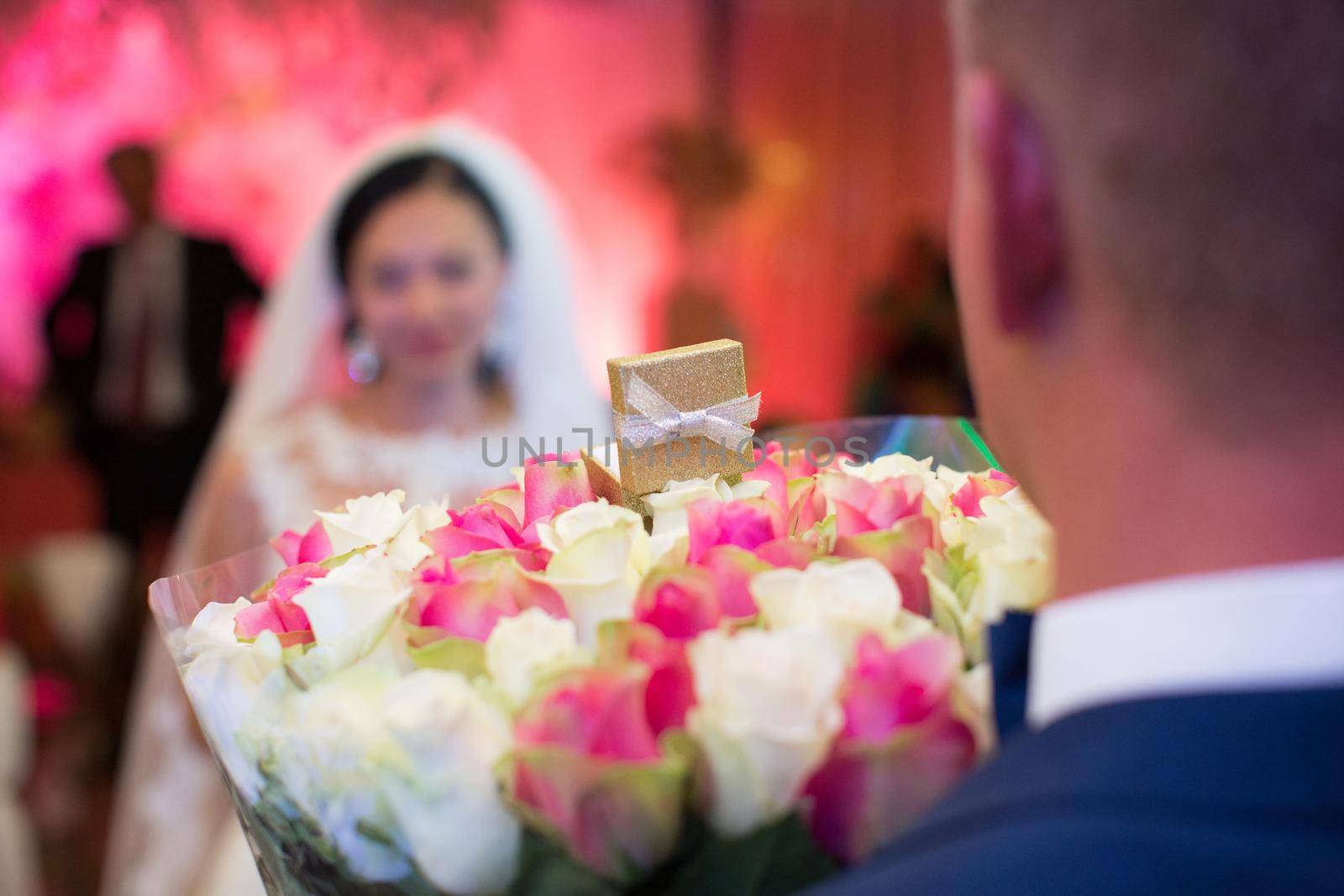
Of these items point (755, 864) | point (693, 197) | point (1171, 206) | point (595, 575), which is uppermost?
point (693, 197)

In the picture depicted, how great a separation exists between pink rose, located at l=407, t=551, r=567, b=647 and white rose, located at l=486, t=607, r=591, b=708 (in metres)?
0.03

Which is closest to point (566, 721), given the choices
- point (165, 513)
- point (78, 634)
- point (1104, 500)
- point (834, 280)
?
point (1104, 500)

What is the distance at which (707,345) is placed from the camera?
733mm

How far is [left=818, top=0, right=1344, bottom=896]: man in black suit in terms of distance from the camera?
1.30ft

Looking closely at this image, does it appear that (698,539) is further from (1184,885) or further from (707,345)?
(1184,885)

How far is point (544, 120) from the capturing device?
501 centimetres

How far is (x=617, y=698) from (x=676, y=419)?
26 cm

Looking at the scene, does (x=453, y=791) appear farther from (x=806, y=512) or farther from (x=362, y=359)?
(x=362, y=359)

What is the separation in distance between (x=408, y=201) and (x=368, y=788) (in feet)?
6.45

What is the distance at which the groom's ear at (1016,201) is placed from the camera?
0.44 metres

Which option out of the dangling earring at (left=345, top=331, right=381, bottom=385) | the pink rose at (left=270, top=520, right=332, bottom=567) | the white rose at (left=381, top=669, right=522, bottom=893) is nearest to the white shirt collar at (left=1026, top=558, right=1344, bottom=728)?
the white rose at (left=381, top=669, right=522, bottom=893)

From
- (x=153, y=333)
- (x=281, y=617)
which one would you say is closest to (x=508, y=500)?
(x=281, y=617)

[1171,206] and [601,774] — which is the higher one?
[1171,206]

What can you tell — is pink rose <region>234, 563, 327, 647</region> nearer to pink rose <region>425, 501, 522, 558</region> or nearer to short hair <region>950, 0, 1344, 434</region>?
pink rose <region>425, 501, 522, 558</region>
